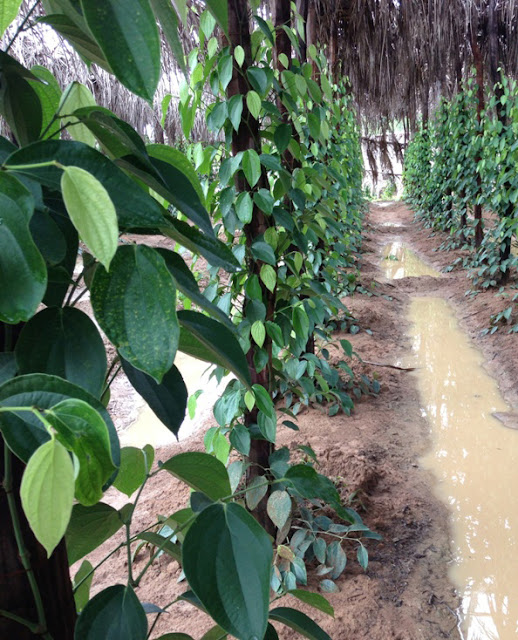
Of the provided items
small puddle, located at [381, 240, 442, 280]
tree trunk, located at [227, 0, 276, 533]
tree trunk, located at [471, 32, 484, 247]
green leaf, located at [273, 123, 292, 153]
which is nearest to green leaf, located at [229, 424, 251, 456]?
tree trunk, located at [227, 0, 276, 533]

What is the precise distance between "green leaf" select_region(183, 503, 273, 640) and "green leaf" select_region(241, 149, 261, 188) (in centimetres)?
81

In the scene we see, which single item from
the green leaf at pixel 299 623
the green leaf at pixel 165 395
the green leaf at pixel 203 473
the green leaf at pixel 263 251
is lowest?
the green leaf at pixel 299 623

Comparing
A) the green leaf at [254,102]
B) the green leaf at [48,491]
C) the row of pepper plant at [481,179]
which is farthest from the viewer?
the row of pepper plant at [481,179]

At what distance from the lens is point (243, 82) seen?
1.14 m

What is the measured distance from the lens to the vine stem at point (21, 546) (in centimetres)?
33

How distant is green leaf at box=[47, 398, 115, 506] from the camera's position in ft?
0.76

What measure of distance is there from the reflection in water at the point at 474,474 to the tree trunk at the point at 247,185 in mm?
612

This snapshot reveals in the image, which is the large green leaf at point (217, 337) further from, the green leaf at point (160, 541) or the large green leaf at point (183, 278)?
the green leaf at point (160, 541)

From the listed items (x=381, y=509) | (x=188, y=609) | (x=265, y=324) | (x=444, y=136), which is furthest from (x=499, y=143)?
(x=188, y=609)

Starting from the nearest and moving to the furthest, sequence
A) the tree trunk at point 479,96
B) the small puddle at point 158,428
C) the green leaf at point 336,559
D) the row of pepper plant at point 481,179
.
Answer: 1. the green leaf at point 336,559
2. the small puddle at point 158,428
3. the row of pepper plant at point 481,179
4. the tree trunk at point 479,96

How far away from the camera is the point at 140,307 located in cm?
27

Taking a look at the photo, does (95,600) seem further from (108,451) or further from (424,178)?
(424,178)

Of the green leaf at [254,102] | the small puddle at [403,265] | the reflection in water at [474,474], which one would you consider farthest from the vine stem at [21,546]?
the small puddle at [403,265]

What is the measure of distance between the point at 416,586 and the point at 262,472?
0.54 metres
